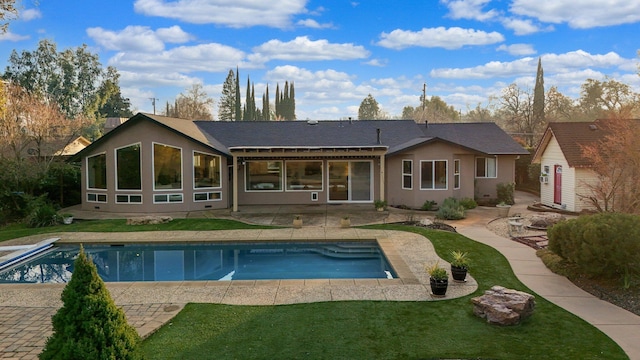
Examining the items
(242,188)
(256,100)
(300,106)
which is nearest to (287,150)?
(242,188)

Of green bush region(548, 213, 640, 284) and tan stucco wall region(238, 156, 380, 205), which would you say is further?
tan stucco wall region(238, 156, 380, 205)

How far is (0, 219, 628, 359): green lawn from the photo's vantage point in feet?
19.3

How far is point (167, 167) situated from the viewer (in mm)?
18344

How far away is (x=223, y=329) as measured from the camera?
6.69 m

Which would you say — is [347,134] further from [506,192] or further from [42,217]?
[42,217]

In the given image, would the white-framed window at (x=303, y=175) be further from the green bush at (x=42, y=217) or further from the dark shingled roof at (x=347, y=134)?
the green bush at (x=42, y=217)

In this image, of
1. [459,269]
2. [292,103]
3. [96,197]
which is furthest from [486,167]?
[292,103]

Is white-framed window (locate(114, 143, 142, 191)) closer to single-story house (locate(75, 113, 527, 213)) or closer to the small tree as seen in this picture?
single-story house (locate(75, 113, 527, 213))

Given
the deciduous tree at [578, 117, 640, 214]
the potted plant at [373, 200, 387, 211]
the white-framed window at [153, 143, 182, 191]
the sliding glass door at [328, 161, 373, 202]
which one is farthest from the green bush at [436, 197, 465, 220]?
the white-framed window at [153, 143, 182, 191]

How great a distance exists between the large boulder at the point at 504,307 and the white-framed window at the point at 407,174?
12.1 metres

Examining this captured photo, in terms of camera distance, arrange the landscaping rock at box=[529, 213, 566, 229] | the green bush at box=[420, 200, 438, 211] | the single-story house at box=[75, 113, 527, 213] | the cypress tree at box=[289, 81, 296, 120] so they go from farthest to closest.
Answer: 1. the cypress tree at box=[289, 81, 296, 120]
2. the green bush at box=[420, 200, 438, 211]
3. the single-story house at box=[75, 113, 527, 213]
4. the landscaping rock at box=[529, 213, 566, 229]

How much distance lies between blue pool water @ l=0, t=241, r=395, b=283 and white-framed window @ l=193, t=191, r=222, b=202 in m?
5.31

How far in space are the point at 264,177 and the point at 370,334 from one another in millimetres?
15122

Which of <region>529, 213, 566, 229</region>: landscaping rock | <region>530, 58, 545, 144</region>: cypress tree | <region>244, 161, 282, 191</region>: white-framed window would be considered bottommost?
<region>529, 213, 566, 229</region>: landscaping rock
